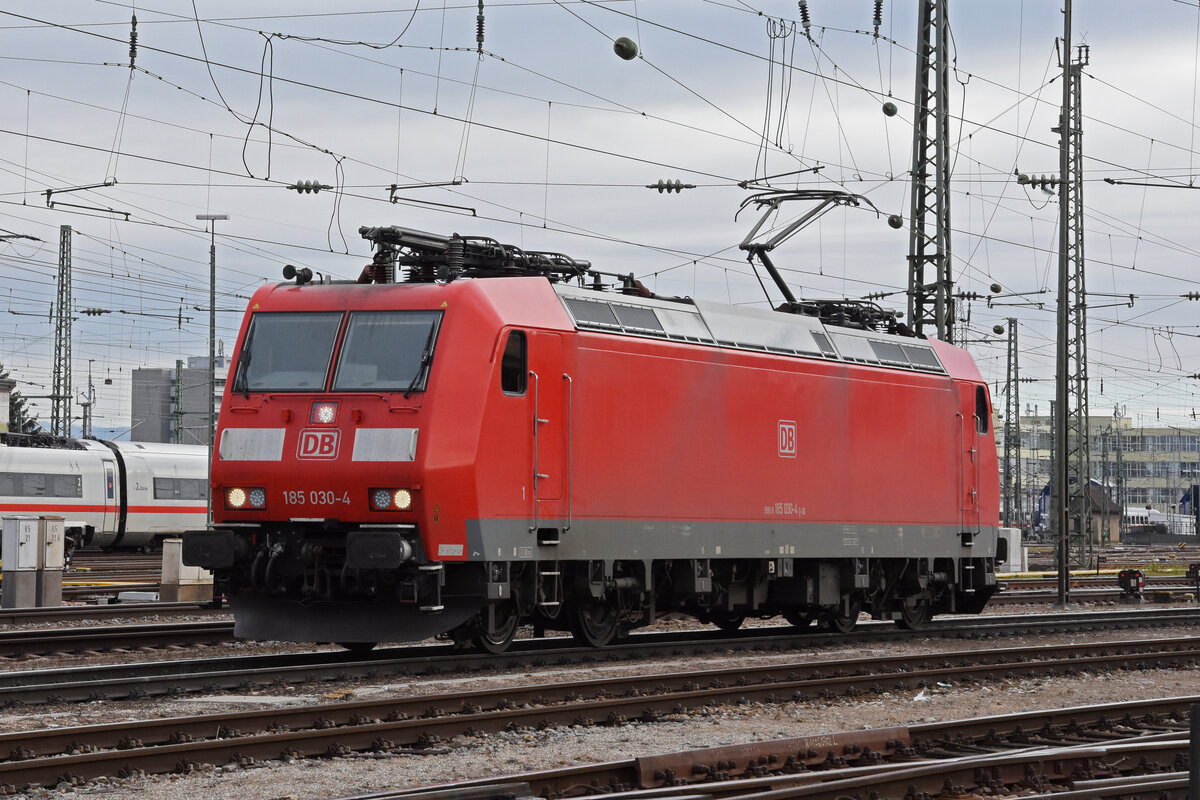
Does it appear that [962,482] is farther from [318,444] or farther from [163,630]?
[163,630]

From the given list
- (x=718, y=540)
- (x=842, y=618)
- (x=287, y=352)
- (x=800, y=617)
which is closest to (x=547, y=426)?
(x=287, y=352)

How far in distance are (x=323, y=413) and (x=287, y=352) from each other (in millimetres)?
939

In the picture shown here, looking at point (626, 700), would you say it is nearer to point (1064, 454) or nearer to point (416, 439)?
point (416, 439)

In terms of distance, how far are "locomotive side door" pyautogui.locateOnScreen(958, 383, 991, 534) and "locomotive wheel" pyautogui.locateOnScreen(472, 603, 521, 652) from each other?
30.5 feet

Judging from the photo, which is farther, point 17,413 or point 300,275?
point 17,413

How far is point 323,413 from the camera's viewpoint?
51.7ft

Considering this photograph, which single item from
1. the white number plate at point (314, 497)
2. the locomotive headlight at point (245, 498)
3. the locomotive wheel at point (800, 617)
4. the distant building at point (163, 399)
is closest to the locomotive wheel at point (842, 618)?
the locomotive wheel at point (800, 617)

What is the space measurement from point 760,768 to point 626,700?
2.97m

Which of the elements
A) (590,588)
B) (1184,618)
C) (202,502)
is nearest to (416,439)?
(590,588)

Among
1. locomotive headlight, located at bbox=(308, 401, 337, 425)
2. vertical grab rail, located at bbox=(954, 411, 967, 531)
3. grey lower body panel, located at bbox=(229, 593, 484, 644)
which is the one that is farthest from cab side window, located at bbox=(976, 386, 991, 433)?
locomotive headlight, located at bbox=(308, 401, 337, 425)

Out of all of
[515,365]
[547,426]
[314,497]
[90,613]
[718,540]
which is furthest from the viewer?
[90,613]

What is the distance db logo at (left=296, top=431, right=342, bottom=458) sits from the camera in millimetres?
15523

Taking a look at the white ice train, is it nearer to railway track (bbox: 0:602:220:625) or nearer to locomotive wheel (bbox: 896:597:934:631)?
railway track (bbox: 0:602:220:625)

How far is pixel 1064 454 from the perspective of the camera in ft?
99.1
